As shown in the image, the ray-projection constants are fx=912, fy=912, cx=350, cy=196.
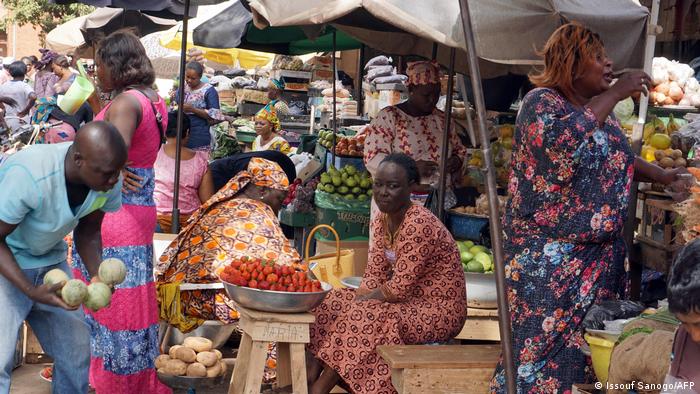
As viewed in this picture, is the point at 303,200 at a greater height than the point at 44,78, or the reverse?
the point at 44,78

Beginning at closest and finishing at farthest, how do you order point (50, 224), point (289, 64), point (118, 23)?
point (50, 224) → point (118, 23) → point (289, 64)

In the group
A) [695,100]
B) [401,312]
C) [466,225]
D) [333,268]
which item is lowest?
[333,268]

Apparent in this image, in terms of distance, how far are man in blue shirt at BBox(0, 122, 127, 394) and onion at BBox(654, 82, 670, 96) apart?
3.66 metres

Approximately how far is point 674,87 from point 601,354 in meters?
2.99

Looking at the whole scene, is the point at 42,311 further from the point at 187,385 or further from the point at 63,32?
the point at 63,32

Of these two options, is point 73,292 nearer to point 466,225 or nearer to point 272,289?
point 272,289

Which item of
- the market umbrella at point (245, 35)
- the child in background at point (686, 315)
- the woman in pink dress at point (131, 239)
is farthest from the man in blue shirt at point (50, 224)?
the market umbrella at point (245, 35)

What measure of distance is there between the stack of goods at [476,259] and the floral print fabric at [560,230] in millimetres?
1823

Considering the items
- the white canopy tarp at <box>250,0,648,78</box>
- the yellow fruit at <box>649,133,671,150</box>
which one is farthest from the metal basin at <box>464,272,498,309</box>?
the white canopy tarp at <box>250,0,648,78</box>

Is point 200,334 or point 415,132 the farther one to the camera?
point 415,132

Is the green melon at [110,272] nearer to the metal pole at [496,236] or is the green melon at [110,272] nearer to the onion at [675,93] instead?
the metal pole at [496,236]

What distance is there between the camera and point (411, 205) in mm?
5137

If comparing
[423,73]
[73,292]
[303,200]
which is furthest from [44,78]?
[73,292]

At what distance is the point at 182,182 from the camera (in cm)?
754
